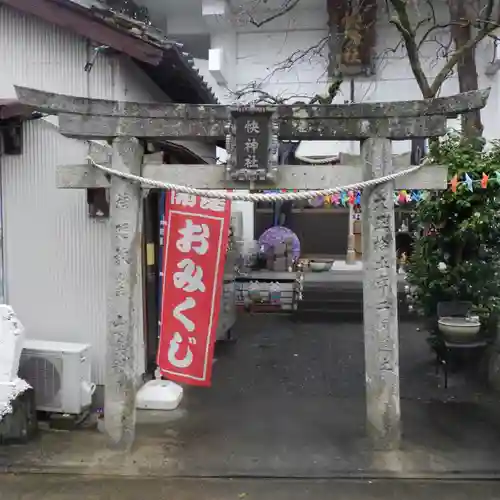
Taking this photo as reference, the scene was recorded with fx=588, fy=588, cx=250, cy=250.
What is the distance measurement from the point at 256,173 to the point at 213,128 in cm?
69

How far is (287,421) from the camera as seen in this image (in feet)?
23.7

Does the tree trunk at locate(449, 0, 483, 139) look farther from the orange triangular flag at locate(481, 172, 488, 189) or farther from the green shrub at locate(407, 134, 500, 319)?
the orange triangular flag at locate(481, 172, 488, 189)

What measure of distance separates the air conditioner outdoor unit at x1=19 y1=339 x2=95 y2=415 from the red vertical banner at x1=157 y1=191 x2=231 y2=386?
105cm

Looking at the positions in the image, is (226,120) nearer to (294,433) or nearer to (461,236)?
(294,433)

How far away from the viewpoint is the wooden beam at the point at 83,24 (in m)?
7.16

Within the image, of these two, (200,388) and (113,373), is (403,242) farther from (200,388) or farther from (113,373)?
(113,373)

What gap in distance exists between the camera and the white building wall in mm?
7812

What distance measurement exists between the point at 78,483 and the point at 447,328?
5362 mm

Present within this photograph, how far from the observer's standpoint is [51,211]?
7.94 metres

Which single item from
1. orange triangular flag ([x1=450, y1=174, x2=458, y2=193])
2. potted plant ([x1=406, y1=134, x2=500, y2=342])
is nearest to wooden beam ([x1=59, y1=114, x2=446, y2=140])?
orange triangular flag ([x1=450, y1=174, x2=458, y2=193])

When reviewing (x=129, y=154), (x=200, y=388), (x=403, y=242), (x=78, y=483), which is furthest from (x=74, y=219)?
(x=403, y=242)

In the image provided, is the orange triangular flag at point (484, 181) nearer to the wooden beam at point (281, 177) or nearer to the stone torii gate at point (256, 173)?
the wooden beam at point (281, 177)

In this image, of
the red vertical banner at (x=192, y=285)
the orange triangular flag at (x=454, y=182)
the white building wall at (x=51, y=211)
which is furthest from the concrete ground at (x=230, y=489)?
the orange triangular flag at (x=454, y=182)

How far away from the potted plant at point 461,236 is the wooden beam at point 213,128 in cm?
217
